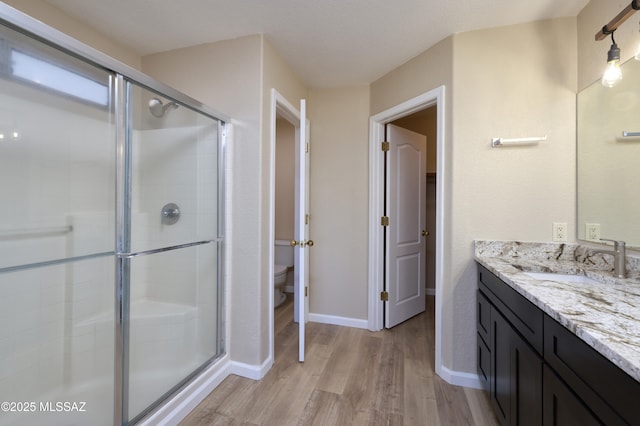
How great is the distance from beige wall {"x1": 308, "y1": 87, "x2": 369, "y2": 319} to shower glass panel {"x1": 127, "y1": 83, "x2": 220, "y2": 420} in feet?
3.71

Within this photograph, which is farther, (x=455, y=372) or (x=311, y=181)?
(x=311, y=181)

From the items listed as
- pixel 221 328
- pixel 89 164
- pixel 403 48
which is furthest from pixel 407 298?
pixel 89 164

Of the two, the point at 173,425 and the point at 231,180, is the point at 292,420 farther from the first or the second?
the point at 231,180

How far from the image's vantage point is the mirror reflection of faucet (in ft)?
5.87

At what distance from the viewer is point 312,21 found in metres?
1.75

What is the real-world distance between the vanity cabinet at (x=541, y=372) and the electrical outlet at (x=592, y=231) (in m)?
0.61

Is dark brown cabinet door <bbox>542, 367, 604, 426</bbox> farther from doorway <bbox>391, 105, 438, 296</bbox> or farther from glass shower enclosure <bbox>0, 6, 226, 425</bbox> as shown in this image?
doorway <bbox>391, 105, 438, 296</bbox>

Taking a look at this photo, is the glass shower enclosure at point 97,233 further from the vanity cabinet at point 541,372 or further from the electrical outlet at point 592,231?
the electrical outlet at point 592,231

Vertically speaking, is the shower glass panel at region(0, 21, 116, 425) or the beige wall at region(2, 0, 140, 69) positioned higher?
the beige wall at region(2, 0, 140, 69)

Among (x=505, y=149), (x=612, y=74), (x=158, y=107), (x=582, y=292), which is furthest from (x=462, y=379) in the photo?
(x=158, y=107)

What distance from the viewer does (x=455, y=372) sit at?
1822 mm

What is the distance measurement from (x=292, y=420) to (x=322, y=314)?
1307 millimetres

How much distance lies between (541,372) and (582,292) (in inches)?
14.7

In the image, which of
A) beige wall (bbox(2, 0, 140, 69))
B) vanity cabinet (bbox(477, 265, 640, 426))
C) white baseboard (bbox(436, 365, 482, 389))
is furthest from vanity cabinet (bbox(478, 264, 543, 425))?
beige wall (bbox(2, 0, 140, 69))
